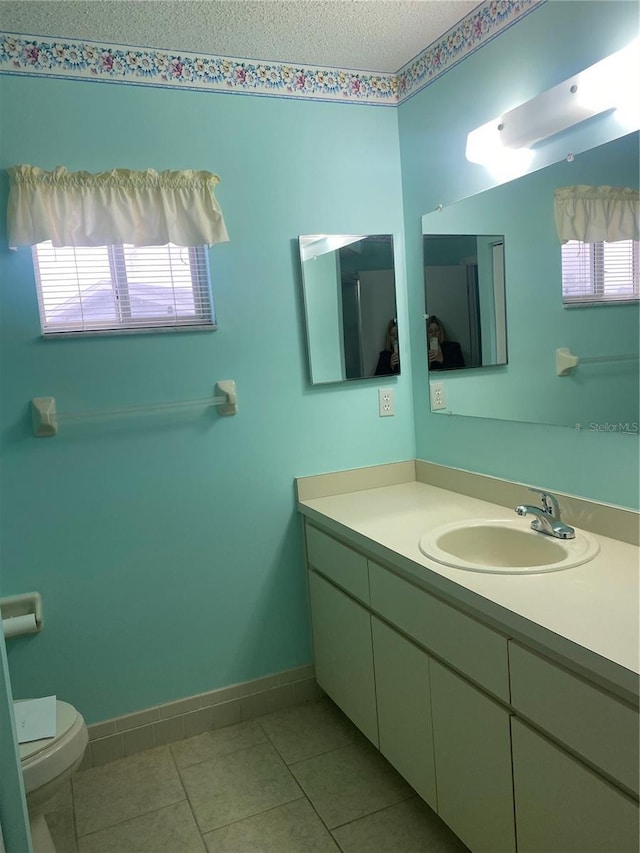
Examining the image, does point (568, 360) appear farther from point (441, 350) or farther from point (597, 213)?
point (441, 350)

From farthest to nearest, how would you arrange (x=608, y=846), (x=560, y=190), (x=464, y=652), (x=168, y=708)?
(x=168, y=708) → (x=560, y=190) → (x=464, y=652) → (x=608, y=846)

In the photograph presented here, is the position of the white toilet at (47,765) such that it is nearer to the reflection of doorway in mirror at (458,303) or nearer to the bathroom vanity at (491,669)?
the bathroom vanity at (491,669)

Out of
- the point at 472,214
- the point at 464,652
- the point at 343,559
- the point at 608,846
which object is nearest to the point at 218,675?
the point at 343,559

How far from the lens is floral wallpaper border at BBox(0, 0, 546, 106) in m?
2.04

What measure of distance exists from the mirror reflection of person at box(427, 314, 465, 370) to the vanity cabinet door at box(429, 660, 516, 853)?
116cm

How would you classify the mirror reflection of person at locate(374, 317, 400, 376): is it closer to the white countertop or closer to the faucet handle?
the white countertop

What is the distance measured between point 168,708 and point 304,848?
31.0 inches

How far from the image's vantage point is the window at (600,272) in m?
1.63

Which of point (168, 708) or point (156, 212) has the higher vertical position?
point (156, 212)

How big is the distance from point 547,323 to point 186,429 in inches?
51.6

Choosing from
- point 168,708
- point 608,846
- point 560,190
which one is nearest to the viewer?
point 608,846

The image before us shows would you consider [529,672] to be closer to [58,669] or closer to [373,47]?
[58,669]

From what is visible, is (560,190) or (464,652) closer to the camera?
(464,652)

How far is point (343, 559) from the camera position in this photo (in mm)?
2238
